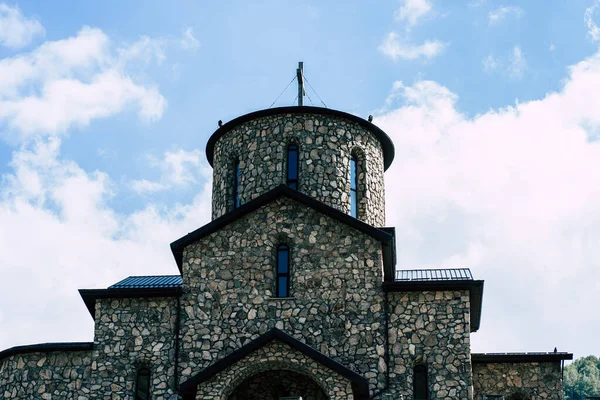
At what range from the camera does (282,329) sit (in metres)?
20.4

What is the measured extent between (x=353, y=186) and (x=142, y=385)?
830 cm

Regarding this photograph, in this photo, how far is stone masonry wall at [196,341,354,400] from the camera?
62.1 feet

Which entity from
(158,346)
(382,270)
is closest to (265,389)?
(158,346)

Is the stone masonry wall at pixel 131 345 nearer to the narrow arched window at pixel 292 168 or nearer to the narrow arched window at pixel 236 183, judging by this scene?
the narrow arched window at pixel 236 183

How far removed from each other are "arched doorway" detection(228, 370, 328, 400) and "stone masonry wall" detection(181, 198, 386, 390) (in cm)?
91

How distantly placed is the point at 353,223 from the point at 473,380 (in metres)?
4.95

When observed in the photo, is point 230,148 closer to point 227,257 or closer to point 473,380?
point 227,257

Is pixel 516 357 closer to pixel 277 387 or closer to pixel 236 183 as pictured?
pixel 277 387

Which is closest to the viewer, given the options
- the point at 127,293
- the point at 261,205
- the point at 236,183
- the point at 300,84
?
the point at 127,293

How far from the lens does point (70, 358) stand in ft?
69.0

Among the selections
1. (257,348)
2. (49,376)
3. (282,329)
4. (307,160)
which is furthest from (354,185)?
(49,376)

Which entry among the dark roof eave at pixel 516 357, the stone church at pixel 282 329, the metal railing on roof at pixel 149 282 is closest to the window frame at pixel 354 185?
the stone church at pixel 282 329

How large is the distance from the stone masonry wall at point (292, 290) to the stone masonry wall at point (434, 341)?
1.40 ft

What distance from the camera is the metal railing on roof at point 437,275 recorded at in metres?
21.7
